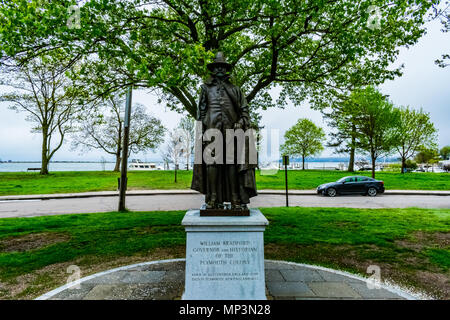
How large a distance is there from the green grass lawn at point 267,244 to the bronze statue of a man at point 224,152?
2.74 meters

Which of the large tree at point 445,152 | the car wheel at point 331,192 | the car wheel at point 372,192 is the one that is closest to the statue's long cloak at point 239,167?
the car wheel at point 331,192

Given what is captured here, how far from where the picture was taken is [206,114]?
4.37m

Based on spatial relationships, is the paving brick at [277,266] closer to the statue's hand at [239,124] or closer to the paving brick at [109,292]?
the paving brick at [109,292]

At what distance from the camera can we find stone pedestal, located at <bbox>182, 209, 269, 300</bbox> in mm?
3730

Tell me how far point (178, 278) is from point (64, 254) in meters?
3.43

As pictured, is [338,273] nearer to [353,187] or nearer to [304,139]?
[353,187]

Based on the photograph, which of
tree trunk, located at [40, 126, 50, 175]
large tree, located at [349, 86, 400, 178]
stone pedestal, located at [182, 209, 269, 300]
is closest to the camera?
stone pedestal, located at [182, 209, 269, 300]

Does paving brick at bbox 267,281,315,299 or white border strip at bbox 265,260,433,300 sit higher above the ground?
paving brick at bbox 267,281,315,299

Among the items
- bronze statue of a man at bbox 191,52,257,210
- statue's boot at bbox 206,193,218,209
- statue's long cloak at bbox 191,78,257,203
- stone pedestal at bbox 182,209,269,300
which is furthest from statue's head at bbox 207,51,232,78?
stone pedestal at bbox 182,209,269,300

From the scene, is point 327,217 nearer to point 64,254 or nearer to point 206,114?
point 206,114

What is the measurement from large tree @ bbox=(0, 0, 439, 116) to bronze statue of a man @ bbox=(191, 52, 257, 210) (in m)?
1.44

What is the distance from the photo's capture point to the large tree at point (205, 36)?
6.22 meters

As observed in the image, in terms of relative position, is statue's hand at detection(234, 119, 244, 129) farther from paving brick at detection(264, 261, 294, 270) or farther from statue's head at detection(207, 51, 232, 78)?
paving brick at detection(264, 261, 294, 270)
